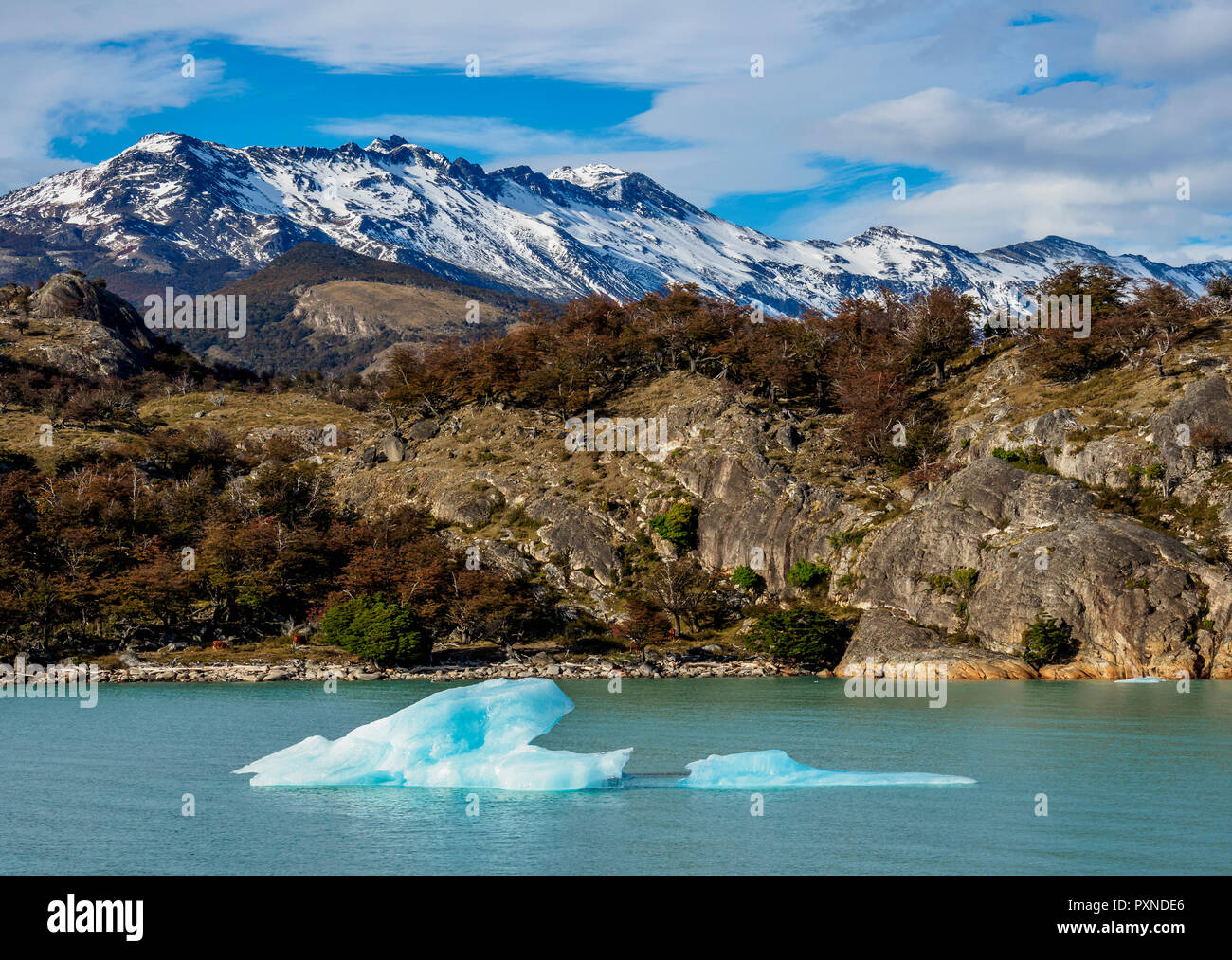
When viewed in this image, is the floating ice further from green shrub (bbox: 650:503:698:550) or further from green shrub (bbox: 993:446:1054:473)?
green shrub (bbox: 650:503:698:550)

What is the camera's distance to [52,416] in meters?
98.1

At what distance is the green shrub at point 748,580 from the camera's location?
2916 inches

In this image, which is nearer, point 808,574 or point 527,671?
point 527,671

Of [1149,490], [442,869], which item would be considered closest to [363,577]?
[1149,490]

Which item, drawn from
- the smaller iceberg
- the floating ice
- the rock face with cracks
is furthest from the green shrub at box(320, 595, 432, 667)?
the smaller iceberg

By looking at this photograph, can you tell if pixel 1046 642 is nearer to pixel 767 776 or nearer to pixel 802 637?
pixel 802 637

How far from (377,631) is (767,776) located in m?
40.6

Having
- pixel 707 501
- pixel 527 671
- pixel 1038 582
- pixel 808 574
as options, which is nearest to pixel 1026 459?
pixel 1038 582

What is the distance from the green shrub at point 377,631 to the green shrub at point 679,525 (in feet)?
62.4

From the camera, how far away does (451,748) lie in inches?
1080

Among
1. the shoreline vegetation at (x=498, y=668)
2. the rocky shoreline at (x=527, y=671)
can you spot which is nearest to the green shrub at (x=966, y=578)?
the shoreline vegetation at (x=498, y=668)

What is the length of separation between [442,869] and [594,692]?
34.2 m

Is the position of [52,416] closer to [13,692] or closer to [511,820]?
[13,692]

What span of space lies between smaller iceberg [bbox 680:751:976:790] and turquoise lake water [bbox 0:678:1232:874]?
0.60 m
